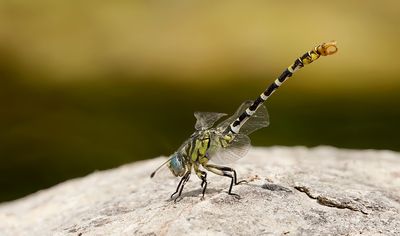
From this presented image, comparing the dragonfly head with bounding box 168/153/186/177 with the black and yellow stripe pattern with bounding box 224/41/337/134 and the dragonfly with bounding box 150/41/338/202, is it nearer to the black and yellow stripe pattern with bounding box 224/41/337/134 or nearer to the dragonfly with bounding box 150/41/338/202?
the dragonfly with bounding box 150/41/338/202

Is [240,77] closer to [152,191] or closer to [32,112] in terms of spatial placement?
[32,112]

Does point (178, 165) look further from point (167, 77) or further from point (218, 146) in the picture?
point (167, 77)

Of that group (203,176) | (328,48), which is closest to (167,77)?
(203,176)

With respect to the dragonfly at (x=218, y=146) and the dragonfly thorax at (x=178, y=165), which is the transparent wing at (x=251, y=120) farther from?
the dragonfly thorax at (x=178, y=165)

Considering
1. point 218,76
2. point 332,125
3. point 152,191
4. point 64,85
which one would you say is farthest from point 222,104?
point 152,191

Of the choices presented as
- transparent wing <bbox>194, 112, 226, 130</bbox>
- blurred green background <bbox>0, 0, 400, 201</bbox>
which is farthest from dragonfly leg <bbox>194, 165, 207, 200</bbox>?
blurred green background <bbox>0, 0, 400, 201</bbox>

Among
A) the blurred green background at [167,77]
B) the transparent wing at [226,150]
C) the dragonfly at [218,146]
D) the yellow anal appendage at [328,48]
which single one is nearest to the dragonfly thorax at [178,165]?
the dragonfly at [218,146]
